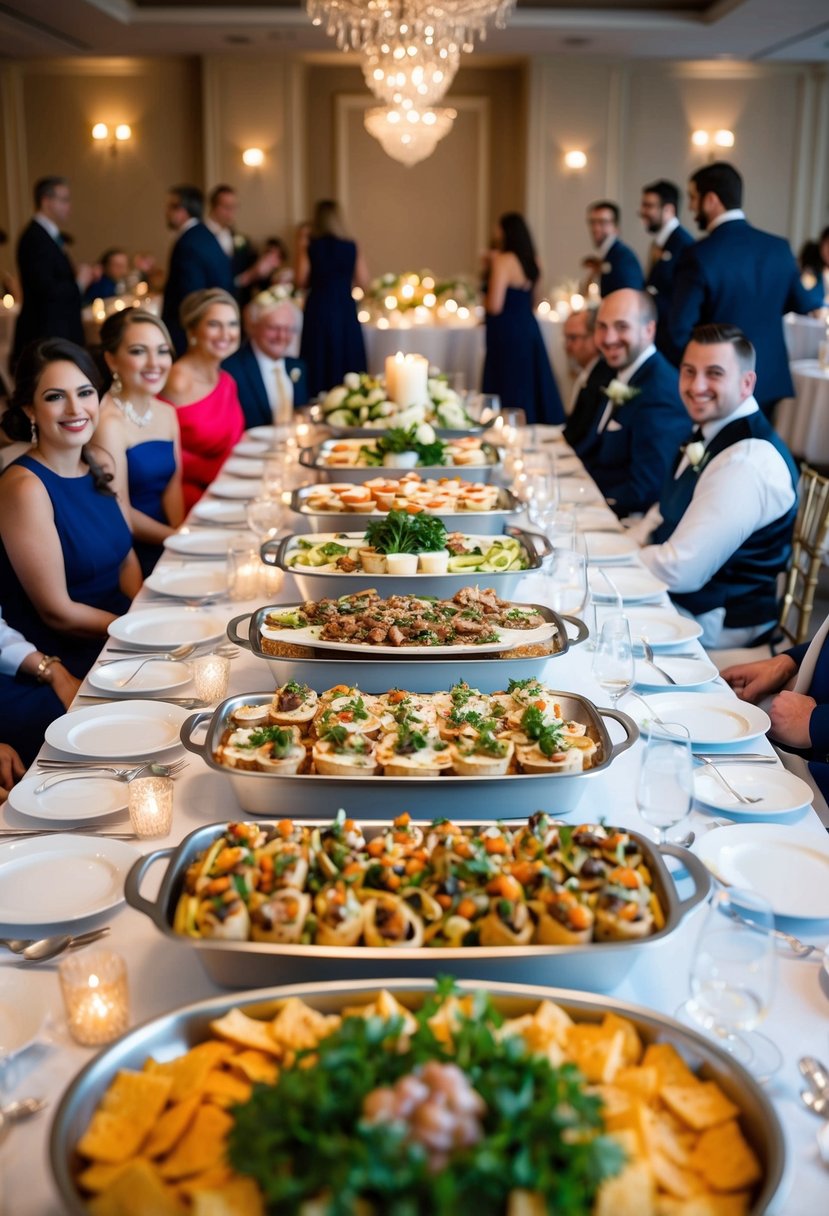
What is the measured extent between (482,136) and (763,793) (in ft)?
37.3

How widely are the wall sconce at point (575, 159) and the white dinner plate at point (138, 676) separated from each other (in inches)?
403

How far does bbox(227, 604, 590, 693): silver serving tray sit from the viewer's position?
187 centimetres

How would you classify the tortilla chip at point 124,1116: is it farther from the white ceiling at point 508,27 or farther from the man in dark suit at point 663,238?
the white ceiling at point 508,27

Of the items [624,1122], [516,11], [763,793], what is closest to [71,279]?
[516,11]

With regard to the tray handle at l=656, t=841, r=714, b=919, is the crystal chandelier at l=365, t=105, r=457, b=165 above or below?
above

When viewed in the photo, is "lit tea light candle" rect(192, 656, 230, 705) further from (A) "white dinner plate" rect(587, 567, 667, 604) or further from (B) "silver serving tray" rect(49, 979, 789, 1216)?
(B) "silver serving tray" rect(49, 979, 789, 1216)

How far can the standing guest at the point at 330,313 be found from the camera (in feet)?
25.4

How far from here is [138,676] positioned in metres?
2.09

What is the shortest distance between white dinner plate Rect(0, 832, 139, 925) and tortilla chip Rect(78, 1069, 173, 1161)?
0.37 meters

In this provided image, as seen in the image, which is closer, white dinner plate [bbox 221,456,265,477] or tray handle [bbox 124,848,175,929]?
tray handle [bbox 124,848,175,929]

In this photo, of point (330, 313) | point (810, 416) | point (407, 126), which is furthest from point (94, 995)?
point (330, 313)

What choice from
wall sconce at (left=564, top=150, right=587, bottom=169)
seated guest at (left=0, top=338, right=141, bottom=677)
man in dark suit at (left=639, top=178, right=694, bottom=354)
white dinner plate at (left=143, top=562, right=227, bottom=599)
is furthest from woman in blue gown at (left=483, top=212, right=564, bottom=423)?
white dinner plate at (left=143, top=562, right=227, bottom=599)

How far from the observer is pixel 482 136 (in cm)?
1184

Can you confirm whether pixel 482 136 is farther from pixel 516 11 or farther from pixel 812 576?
pixel 812 576
